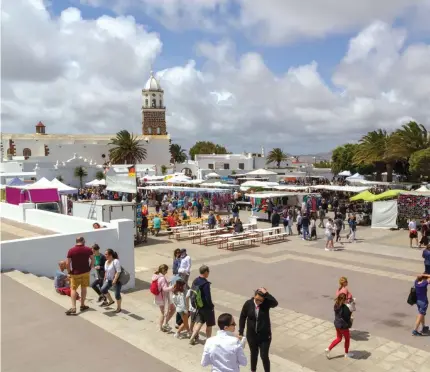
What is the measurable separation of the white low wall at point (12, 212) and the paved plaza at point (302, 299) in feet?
15.7

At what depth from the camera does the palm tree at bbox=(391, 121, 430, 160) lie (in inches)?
1414

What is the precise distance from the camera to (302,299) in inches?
429

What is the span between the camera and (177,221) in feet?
74.3

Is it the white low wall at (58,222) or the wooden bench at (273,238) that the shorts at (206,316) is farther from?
the wooden bench at (273,238)

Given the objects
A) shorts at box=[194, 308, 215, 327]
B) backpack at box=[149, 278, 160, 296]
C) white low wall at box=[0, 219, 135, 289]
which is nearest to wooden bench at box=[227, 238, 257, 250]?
white low wall at box=[0, 219, 135, 289]

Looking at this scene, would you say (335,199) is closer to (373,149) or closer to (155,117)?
(373,149)

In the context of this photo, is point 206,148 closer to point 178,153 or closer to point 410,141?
point 178,153

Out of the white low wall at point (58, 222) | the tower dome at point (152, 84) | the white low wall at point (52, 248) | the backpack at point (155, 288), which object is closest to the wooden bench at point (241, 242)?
the white low wall at point (52, 248)

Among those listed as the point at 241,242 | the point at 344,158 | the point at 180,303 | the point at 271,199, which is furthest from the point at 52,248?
the point at 344,158

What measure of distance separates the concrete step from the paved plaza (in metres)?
0.02

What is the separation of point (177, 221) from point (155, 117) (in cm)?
6046

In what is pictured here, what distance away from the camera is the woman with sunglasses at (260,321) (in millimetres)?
5484

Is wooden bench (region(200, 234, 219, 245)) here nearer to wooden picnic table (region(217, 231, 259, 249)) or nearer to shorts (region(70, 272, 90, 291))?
wooden picnic table (region(217, 231, 259, 249))

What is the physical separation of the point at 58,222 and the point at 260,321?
33.6 feet
